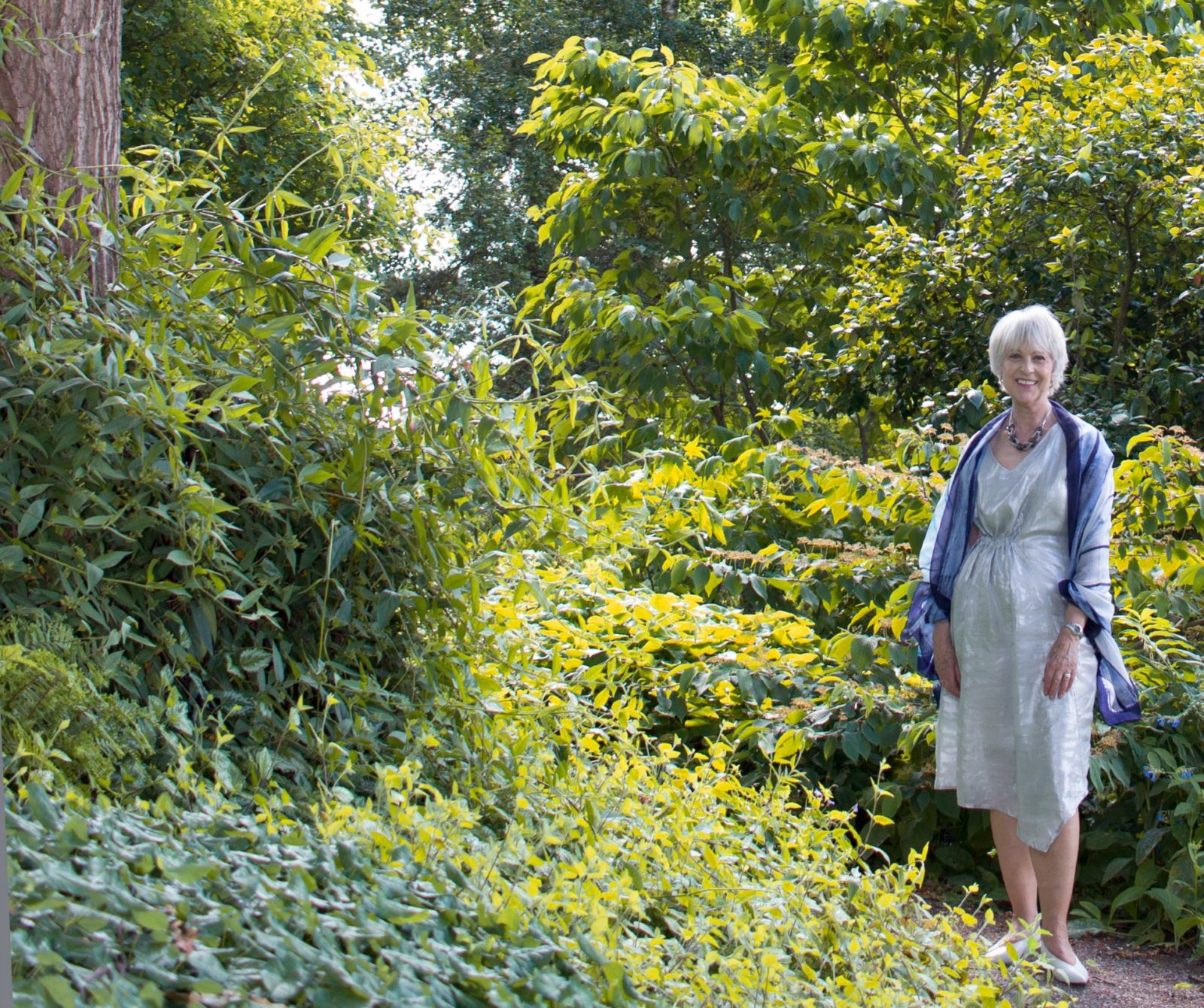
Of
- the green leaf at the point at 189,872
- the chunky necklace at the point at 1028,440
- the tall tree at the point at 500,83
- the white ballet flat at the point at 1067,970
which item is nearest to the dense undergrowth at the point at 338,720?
the green leaf at the point at 189,872

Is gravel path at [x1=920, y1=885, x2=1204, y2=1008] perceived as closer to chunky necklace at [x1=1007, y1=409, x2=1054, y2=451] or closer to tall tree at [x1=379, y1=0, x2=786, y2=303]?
chunky necklace at [x1=1007, y1=409, x2=1054, y2=451]

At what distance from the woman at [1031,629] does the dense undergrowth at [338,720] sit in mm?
369

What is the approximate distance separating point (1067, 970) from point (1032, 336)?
162cm

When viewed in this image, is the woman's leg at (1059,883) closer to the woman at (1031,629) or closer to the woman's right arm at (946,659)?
the woman at (1031,629)

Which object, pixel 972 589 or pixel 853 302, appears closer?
pixel 972 589

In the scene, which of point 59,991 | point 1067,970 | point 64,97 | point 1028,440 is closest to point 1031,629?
point 1028,440

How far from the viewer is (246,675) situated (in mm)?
2824

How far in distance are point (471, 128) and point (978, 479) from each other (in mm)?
13576

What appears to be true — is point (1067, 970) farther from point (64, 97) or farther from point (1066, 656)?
point (64, 97)

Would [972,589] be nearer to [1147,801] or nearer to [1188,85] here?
[1147,801]

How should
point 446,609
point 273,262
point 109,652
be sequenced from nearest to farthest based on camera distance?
point 109,652, point 273,262, point 446,609

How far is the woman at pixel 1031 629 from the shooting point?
10.9 ft

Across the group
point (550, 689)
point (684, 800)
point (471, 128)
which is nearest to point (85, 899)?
point (684, 800)

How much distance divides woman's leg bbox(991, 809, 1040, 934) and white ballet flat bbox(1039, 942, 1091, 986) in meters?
0.12
